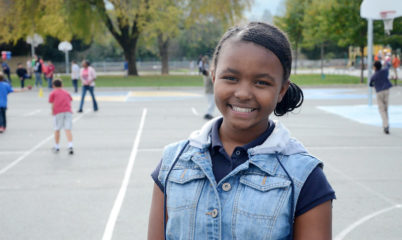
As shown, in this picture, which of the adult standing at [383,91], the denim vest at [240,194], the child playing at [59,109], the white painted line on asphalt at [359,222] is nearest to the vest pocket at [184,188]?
the denim vest at [240,194]

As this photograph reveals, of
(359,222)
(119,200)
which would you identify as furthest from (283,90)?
(119,200)

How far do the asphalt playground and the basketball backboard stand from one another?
3.22m

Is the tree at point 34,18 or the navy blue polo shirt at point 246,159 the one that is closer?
the navy blue polo shirt at point 246,159

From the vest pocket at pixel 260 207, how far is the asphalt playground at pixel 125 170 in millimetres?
3591

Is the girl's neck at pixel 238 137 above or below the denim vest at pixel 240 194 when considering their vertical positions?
above

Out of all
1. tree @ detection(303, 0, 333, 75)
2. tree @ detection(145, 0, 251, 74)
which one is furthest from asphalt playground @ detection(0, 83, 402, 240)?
tree @ detection(145, 0, 251, 74)

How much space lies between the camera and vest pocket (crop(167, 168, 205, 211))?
1.85 metres

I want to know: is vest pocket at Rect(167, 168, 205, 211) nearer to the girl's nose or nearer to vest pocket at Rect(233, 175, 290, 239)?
vest pocket at Rect(233, 175, 290, 239)

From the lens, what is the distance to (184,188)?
6.13 feet

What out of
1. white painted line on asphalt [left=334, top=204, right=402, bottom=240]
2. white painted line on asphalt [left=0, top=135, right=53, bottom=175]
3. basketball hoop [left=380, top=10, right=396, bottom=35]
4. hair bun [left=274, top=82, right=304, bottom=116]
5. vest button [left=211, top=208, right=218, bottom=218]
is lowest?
white painted line on asphalt [left=334, top=204, right=402, bottom=240]

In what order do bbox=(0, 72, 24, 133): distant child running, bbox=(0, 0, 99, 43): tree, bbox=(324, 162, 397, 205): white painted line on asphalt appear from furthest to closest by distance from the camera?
bbox=(0, 0, 99, 43): tree
bbox=(0, 72, 24, 133): distant child running
bbox=(324, 162, 397, 205): white painted line on asphalt

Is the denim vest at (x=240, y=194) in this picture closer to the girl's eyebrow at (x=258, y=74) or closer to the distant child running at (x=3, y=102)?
the girl's eyebrow at (x=258, y=74)

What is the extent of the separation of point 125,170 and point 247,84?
6.62 metres

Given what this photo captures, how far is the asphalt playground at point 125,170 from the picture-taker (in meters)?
5.56
